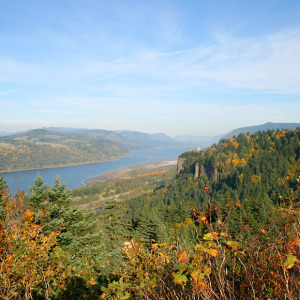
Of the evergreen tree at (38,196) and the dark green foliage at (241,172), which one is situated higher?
the evergreen tree at (38,196)

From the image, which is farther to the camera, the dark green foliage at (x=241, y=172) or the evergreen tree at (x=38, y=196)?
the dark green foliage at (x=241, y=172)

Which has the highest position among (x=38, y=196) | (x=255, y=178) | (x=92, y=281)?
(x=92, y=281)

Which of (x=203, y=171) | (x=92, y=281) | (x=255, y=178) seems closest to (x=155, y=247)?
(x=92, y=281)

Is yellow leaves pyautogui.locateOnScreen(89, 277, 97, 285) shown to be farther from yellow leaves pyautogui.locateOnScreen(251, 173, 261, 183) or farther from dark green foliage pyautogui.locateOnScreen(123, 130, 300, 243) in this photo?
yellow leaves pyautogui.locateOnScreen(251, 173, 261, 183)

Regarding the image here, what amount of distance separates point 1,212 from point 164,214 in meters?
16.8

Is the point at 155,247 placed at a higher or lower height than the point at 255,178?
higher

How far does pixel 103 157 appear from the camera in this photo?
183000 millimetres

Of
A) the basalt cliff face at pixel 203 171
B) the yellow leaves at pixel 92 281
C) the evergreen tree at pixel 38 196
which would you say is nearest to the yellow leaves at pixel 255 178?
the basalt cliff face at pixel 203 171

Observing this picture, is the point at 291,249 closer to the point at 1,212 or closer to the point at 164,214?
the point at 1,212

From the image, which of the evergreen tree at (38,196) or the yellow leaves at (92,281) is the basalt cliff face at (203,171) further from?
the yellow leaves at (92,281)

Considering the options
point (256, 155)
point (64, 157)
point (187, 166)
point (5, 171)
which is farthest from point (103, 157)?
point (256, 155)

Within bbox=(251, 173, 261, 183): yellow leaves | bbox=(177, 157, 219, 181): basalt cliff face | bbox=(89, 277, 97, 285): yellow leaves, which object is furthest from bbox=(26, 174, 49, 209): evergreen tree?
bbox=(177, 157, 219, 181): basalt cliff face

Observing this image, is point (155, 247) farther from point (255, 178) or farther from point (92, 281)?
point (255, 178)

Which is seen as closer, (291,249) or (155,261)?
(291,249)
